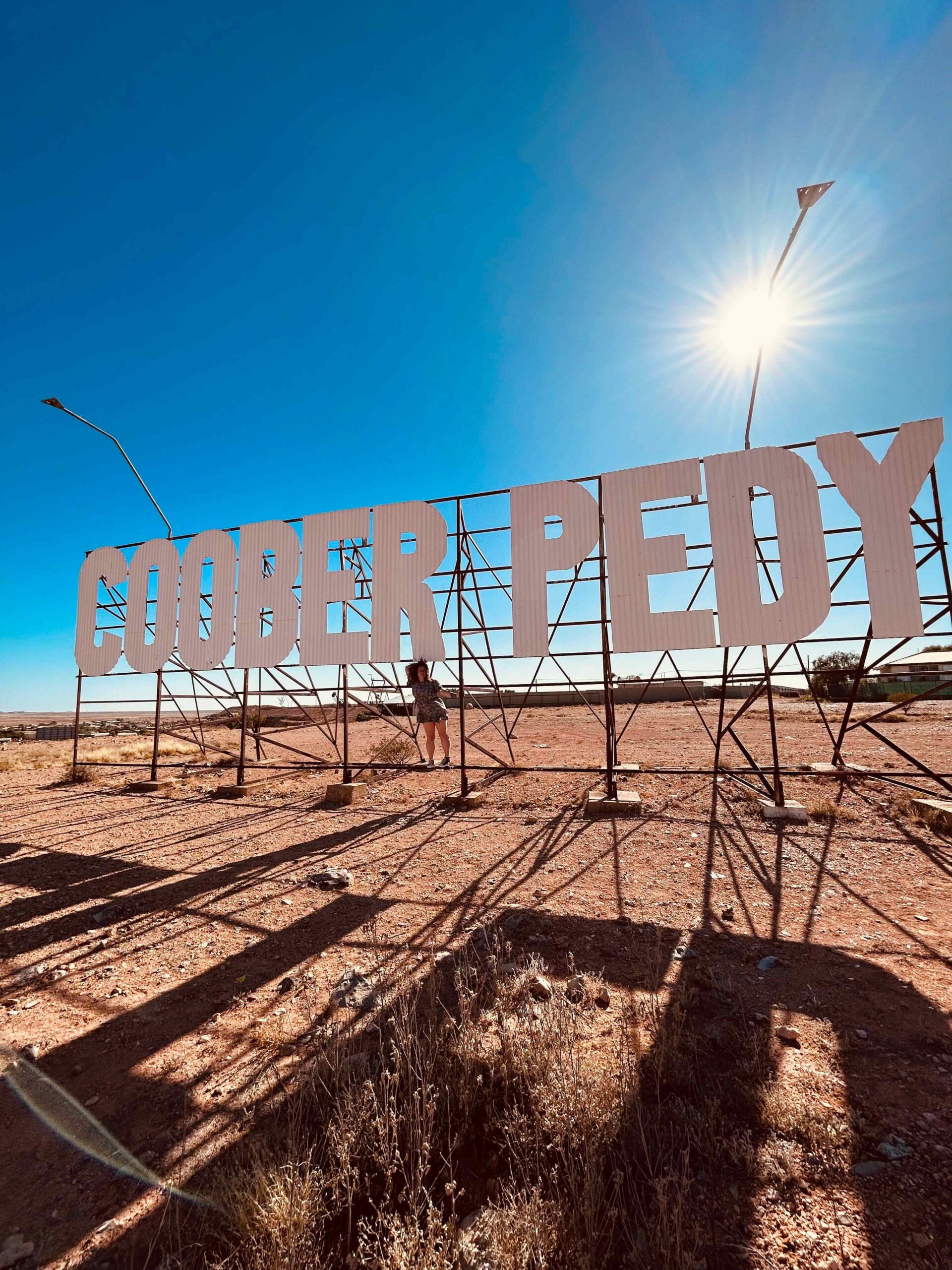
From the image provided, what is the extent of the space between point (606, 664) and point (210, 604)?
7.95 m

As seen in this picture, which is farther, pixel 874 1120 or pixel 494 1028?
pixel 494 1028

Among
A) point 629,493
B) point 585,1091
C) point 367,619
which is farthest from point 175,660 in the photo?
point 585,1091

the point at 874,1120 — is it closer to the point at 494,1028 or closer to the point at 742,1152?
the point at 742,1152

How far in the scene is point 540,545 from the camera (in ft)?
28.6

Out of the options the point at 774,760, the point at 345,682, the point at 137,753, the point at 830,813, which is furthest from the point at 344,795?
the point at 137,753

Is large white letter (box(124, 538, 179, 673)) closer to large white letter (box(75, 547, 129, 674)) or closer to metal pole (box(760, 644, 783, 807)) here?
large white letter (box(75, 547, 129, 674))

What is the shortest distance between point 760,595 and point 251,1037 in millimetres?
7230

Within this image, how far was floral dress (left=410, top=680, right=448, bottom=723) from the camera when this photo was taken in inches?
393

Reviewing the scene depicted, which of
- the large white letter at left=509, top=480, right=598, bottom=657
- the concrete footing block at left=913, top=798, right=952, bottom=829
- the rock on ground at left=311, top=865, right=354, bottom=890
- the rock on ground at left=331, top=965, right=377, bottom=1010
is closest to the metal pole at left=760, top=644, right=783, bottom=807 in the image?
the concrete footing block at left=913, top=798, right=952, bottom=829

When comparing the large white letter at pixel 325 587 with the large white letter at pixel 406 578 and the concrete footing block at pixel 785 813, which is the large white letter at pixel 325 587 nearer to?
the large white letter at pixel 406 578

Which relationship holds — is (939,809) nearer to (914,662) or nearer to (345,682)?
(914,662)

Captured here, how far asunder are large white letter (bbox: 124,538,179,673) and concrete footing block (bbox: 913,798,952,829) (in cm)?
1284

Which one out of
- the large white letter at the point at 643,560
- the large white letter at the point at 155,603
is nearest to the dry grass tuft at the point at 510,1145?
the large white letter at the point at 643,560

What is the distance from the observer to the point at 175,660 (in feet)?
38.0
